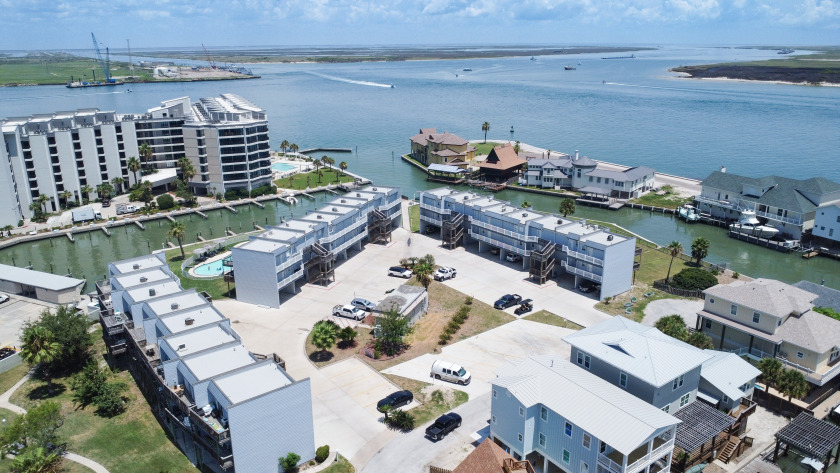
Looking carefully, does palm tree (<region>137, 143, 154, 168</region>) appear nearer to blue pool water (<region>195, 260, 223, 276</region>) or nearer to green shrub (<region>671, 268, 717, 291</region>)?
blue pool water (<region>195, 260, 223, 276</region>)

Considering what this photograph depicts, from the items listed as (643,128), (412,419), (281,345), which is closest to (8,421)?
(281,345)

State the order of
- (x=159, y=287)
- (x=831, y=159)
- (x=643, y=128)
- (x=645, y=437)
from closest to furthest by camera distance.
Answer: (x=645, y=437)
(x=159, y=287)
(x=831, y=159)
(x=643, y=128)

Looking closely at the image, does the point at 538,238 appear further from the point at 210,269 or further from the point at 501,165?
the point at 501,165

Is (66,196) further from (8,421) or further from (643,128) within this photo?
(643,128)

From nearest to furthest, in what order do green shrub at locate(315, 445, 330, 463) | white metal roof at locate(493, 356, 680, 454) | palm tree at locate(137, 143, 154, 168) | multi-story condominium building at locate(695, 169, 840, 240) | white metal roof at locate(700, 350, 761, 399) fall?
white metal roof at locate(493, 356, 680, 454) → green shrub at locate(315, 445, 330, 463) → white metal roof at locate(700, 350, 761, 399) → multi-story condominium building at locate(695, 169, 840, 240) → palm tree at locate(137, 143, 154, 168)

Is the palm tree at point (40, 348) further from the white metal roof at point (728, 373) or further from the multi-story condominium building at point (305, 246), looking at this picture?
the white metal roof at point (728, 373)

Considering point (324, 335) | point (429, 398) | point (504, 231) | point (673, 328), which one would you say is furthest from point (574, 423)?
point (504, 231)

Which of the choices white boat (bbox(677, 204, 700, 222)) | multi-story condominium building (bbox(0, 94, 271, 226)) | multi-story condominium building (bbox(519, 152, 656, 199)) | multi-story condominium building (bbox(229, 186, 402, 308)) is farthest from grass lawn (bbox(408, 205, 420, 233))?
white boat (bbox(677, 204, 700, 222))
